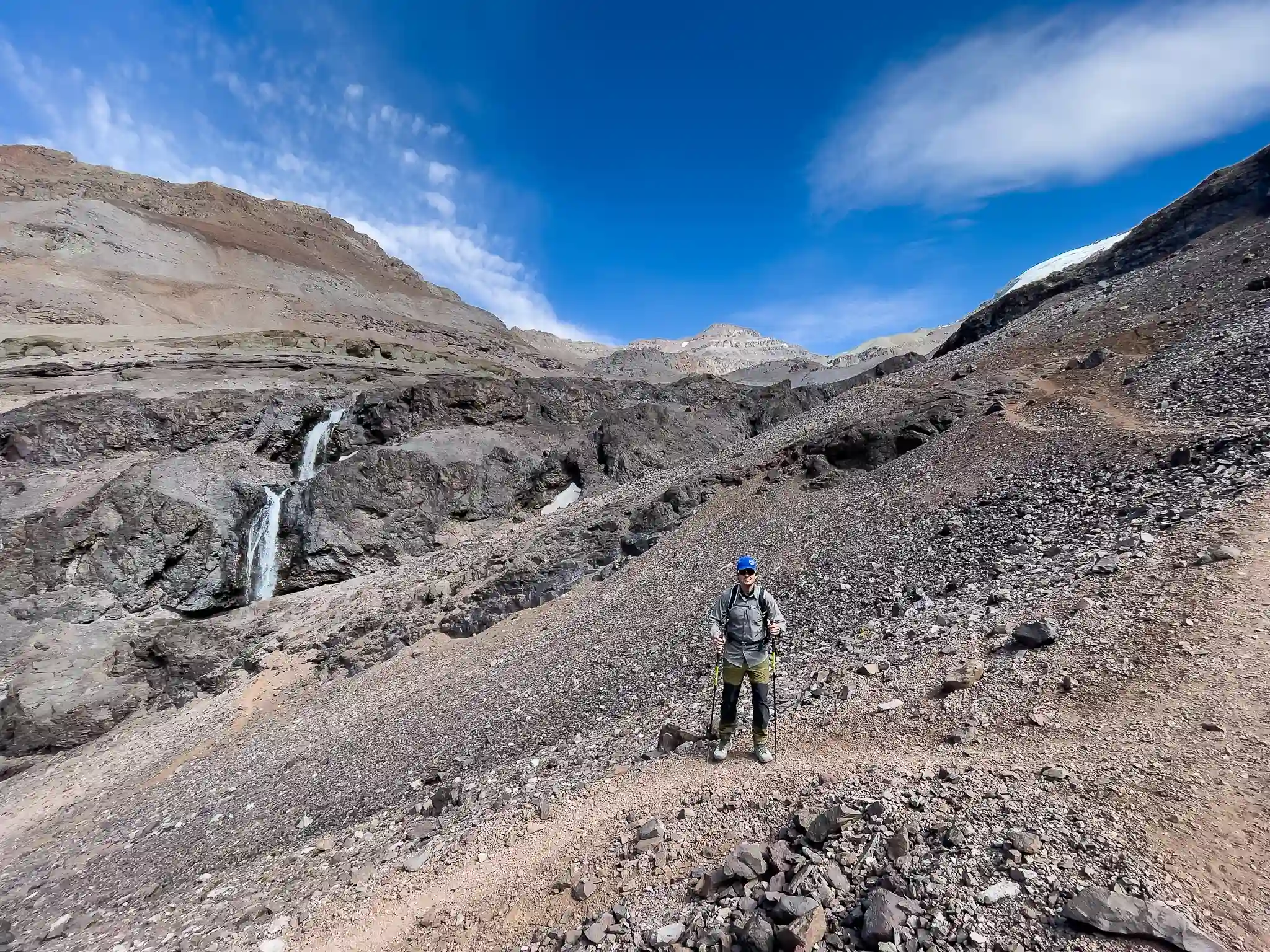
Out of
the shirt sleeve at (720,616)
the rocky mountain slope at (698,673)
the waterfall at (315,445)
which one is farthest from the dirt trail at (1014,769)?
the waterfall at (315,445)

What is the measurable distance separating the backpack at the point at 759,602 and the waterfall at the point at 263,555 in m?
22.7

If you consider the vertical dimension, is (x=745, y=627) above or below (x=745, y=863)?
above

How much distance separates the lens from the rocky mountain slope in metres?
4.16

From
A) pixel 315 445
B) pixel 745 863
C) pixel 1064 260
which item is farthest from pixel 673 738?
pixel 1064 260

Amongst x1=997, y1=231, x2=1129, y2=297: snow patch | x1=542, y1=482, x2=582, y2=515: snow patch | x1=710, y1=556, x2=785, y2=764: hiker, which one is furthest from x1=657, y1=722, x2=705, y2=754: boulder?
x1=997, y1=231, x2=1129, y2=297: snow patch

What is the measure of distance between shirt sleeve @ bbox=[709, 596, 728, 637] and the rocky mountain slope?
5.01 feet

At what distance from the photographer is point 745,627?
650 centimetres

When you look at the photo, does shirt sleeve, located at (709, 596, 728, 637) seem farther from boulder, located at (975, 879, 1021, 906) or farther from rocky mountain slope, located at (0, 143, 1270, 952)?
boulder, located at (975, 879, 1021, 906)

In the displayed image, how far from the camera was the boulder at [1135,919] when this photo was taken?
2.95 m

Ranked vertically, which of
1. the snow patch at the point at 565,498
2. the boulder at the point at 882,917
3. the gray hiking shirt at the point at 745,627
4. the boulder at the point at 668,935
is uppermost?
the snow patch at the point at 565,498

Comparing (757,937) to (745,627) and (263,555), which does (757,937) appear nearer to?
(745,627)

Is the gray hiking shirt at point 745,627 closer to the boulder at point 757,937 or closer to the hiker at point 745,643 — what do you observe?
the hiker at point 745,643

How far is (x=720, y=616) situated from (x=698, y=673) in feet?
10.9

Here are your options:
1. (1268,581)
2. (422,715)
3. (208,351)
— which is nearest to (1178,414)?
(1268,581)
